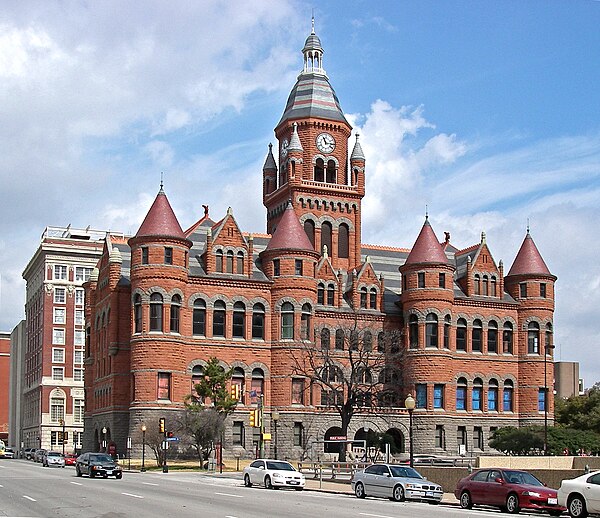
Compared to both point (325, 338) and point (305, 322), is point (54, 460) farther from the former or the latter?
point (325, 338)

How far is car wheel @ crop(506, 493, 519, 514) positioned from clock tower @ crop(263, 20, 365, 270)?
198 ft

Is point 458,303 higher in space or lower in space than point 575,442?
higher

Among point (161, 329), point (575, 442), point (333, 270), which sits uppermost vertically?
point (333, 270)


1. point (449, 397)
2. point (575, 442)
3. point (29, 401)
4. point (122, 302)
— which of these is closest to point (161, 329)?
point (122, 302)

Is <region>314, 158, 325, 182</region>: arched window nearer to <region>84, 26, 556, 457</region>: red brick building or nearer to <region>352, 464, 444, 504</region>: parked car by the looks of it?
<region>84, 26, 556, 457</region>: red brick building

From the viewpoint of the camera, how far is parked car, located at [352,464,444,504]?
1510 inches

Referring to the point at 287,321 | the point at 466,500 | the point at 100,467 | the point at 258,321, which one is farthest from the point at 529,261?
the point at 466,500

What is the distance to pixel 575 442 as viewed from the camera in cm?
7594

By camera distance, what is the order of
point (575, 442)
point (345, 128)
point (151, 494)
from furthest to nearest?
1. point (345, 128)
2. point (575, 442)
3. point (151, 494)

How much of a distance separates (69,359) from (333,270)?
57155 millimetres

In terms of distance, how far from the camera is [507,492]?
33.6 meters

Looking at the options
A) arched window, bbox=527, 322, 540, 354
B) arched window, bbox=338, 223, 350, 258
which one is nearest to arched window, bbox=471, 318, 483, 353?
arched window, bbox=527, 322, 540, 354

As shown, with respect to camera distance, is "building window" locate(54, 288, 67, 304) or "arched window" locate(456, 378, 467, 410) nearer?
"arched window" locate(456, 378, 467, 410)

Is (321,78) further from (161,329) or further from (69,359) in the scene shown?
(69,359)
